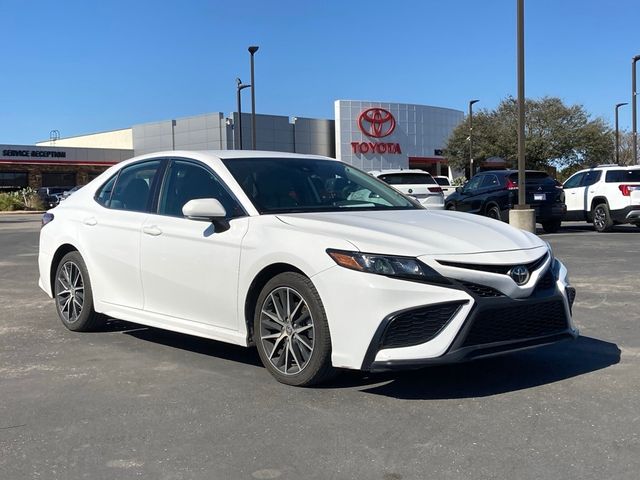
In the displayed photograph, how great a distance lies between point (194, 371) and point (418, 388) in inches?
65.5

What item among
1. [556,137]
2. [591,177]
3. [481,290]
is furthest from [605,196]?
[556,137]

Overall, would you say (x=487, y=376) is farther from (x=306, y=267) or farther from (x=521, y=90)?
(x=521, y=90)

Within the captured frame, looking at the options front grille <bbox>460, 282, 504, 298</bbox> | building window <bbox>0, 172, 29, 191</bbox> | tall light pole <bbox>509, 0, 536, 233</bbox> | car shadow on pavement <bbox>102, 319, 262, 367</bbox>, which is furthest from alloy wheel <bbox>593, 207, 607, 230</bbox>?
building window <bbox>0, 172, 29, 191</bbox>

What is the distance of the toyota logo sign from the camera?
55.2 meters

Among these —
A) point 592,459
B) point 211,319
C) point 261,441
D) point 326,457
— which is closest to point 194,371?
point 211,319

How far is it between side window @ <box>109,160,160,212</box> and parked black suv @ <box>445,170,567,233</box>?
495 inches

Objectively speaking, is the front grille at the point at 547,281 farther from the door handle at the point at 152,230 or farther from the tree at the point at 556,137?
the tree at the point at 556,137

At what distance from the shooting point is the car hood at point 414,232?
4.14 metres

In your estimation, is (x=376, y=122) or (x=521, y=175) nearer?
(x=521, y=175)

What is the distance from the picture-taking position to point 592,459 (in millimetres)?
3367

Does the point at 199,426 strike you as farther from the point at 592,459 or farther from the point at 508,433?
the point at 592,459

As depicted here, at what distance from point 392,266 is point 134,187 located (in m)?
2.90

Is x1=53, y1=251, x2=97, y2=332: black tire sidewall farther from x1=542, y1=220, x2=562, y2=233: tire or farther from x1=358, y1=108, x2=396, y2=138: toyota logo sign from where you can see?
x1=358, y1=108, x2=396, y2=138: toyota logo sign

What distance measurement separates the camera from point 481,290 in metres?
4.07
